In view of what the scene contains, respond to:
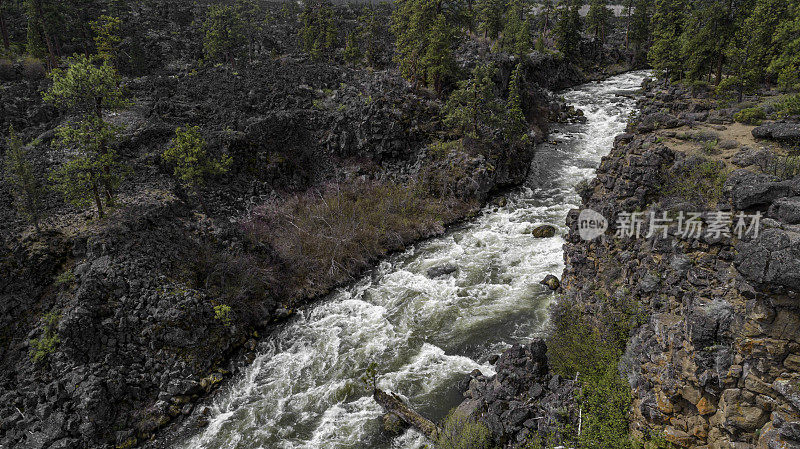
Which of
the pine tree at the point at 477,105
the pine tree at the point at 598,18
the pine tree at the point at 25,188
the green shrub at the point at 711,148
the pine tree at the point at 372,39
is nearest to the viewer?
the green shrub at the point at 711,148

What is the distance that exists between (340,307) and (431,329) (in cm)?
637

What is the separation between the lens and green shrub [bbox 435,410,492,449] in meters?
13.4

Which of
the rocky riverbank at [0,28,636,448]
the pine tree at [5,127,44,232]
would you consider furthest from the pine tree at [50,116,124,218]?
the rocky riverbank at [0,28,636,448]

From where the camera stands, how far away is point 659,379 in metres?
11.3

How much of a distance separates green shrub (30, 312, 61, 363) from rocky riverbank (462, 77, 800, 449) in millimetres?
19274

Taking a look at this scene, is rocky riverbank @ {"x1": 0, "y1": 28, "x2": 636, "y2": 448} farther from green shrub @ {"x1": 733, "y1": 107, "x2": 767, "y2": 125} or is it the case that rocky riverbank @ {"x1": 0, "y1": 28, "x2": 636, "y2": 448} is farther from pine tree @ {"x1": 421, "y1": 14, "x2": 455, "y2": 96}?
green shrub @ {"x1": 733, "y1": 107, "x2": 767, "y2": 125}

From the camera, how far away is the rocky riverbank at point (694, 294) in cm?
861

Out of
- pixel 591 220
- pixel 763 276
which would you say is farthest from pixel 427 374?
pixel 763 276

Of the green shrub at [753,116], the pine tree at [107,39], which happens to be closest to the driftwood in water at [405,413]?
the green shrub at [753,116]

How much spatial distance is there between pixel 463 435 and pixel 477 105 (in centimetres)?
3006

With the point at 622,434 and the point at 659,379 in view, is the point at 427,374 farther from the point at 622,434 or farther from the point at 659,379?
the point at 659,379

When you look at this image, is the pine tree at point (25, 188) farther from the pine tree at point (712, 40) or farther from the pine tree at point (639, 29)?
the pine tree at point (639, 29)

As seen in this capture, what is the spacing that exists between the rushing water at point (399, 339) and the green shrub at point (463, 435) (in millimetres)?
1616

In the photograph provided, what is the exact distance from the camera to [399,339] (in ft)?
69.2
